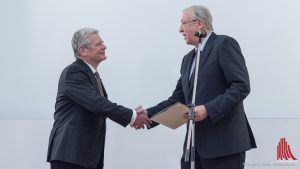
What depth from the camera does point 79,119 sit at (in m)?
2.51

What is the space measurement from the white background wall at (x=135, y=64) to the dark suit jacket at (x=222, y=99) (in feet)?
2.00

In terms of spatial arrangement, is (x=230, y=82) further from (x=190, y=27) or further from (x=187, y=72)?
(x=190, y=27)

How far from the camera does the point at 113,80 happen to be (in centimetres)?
318

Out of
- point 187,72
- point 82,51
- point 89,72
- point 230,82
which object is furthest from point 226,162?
point 82,51

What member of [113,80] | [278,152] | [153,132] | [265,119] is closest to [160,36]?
[113,80]

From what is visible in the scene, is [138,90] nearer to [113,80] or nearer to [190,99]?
[113,80]

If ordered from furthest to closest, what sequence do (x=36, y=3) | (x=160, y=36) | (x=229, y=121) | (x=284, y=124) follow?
1. (x=36, y=3)
2. (x=160, y=36)
3. (x=284, y=124)
4. (x=229, y=121)

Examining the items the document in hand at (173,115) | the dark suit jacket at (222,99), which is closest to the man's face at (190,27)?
the dark suit jacket at (222,99)

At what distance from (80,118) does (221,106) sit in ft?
2.55

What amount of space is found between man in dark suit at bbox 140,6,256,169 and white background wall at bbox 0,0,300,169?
23.4 inches

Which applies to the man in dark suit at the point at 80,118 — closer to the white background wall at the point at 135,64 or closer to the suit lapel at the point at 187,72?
the suit lapel at the point at 187,72

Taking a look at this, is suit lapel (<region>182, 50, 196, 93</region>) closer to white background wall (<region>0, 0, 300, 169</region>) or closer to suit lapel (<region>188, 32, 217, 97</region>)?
suit lapel (<region>188, 32, 217, 97</region>)

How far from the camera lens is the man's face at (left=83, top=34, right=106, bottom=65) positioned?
2.71m

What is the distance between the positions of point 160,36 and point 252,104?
755mm
